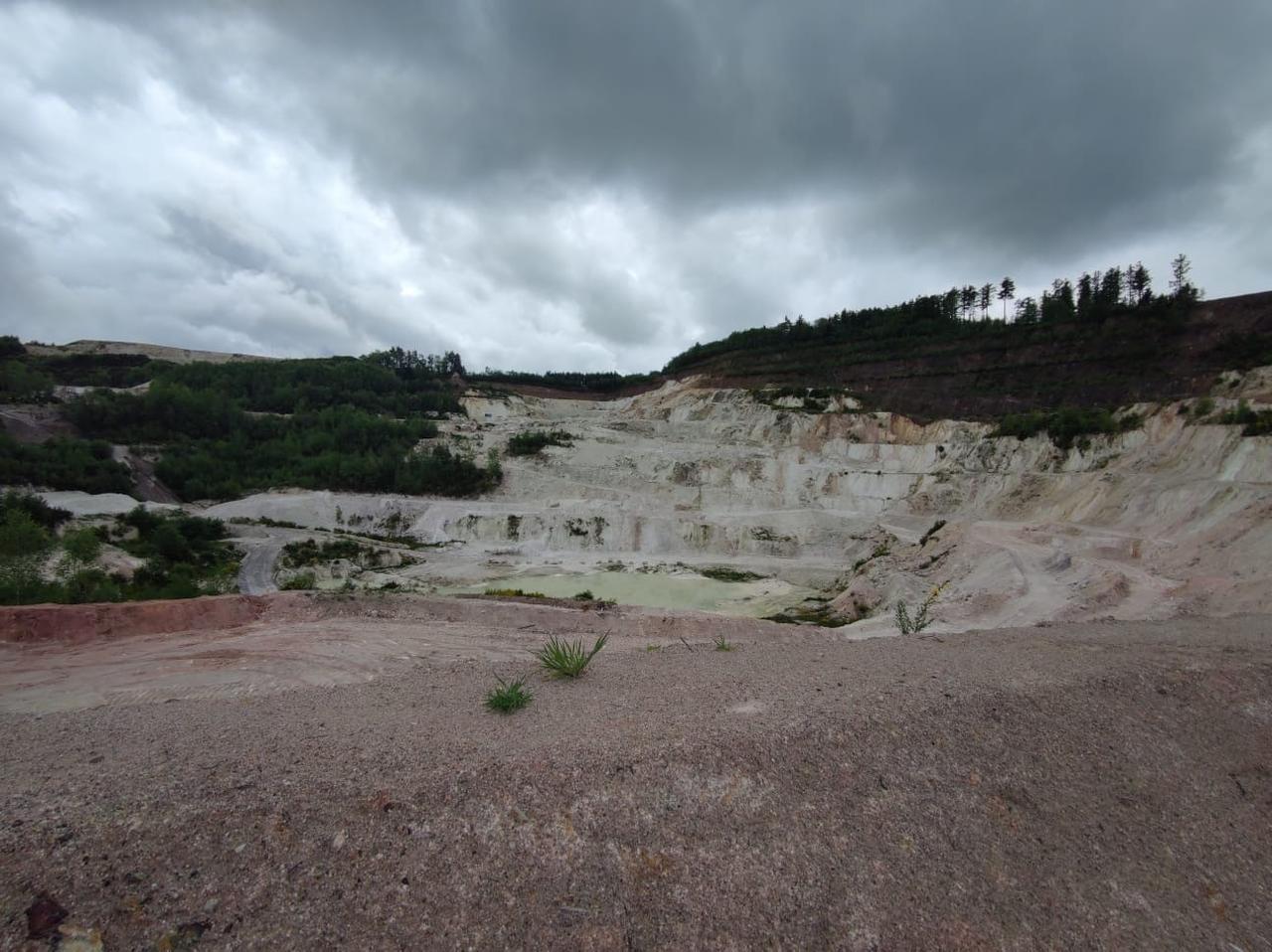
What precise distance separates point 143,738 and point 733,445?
42.7m

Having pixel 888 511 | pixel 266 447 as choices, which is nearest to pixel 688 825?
pixel 888 511

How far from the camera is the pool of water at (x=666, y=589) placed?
65.6 ft

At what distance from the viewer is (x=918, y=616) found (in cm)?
1245

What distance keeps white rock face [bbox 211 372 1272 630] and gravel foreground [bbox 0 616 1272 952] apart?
8797mm

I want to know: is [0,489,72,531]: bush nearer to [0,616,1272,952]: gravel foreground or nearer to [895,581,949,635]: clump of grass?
[0,616,1272,952]: gravel foreground

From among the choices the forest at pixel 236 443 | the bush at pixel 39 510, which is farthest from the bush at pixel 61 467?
the bush at pixel 39 510

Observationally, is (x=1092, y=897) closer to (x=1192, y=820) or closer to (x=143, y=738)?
(x=1192, y=820)

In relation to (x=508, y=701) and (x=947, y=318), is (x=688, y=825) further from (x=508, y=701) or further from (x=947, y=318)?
(x=947, y=318)

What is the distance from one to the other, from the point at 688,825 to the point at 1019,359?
55603mm

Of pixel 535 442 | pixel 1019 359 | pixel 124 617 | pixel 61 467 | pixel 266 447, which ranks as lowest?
pixel 124 617

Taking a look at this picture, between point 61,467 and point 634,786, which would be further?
point 61,467

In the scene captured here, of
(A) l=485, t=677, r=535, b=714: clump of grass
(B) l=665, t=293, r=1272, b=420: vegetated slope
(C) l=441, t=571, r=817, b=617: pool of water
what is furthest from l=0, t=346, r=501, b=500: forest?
(B) l=665, t=293, r=1272, b=420: vegetated slope

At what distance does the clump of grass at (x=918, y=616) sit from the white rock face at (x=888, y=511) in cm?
43

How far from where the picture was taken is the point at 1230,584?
12.3m
